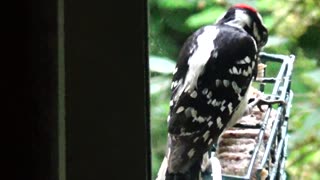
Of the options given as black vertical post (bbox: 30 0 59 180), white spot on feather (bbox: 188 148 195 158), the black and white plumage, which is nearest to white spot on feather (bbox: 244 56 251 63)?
the black and white plumage

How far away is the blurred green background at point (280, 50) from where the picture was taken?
4.16 m

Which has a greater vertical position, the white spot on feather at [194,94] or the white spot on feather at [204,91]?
the white spot on feather at [204,91]

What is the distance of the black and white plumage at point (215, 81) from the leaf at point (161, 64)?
0.08 ft

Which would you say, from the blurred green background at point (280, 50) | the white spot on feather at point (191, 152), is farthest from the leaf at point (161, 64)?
the white spot on feather at point (191, 152)

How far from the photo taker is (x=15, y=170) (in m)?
4.20

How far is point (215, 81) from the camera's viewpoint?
13.7ft

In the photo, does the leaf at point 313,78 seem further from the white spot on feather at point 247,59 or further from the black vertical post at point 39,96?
the black vertical post at point 39,96

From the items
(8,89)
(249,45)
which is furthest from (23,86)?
(249,45)

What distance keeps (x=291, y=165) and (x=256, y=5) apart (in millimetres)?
206

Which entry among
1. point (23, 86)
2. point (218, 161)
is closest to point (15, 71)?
point (23, 86)

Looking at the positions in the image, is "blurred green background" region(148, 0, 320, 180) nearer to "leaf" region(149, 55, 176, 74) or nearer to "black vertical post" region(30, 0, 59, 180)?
"leaf" region(149, 55, 176, 74)

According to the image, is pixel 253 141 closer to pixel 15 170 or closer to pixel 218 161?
pixel 218 161

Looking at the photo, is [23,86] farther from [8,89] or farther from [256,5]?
[256,5]

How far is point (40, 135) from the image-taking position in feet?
13.8
